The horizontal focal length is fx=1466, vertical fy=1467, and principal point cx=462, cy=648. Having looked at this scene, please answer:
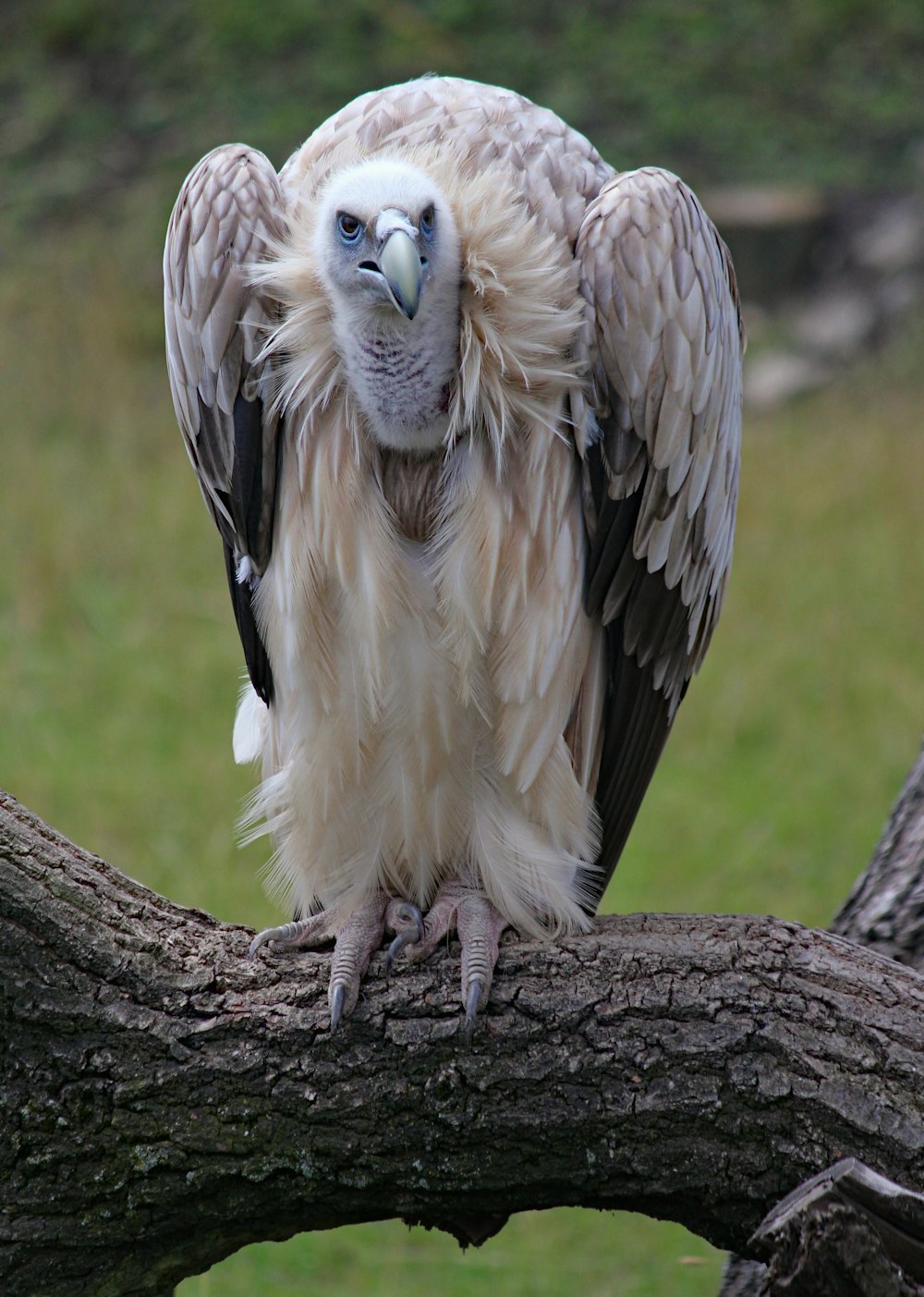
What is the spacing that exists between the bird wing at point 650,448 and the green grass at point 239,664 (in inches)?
76.4

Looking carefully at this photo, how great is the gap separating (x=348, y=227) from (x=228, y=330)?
37cm

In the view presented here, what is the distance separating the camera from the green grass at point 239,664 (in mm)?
5074

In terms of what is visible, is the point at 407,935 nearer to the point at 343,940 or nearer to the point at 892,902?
the point at 343,940

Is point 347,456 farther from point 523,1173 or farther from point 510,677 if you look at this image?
point 523,1173

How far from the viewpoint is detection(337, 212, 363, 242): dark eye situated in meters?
2.95

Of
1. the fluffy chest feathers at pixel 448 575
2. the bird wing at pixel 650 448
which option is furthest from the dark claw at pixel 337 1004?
the bird wing at pixel 650 448

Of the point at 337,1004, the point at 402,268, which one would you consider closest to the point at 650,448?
the point at 402,268

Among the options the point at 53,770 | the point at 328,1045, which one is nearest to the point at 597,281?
the point at 328,1045

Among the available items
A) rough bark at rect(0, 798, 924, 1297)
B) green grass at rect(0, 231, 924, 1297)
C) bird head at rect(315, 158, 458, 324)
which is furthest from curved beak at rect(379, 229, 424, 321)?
Result: green grass at rect(0, 231, 924, 1297)

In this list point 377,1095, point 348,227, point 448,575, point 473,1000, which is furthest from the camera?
point 448,575

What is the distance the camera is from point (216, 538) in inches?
370

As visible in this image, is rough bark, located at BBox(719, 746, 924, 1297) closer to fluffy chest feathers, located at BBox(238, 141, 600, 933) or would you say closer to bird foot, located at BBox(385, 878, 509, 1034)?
fluffy chest feathers, located at BBox(238, 141, 600, 933)

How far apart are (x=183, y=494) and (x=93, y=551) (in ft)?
3.01

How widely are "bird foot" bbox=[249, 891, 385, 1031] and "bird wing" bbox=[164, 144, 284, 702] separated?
788mm
